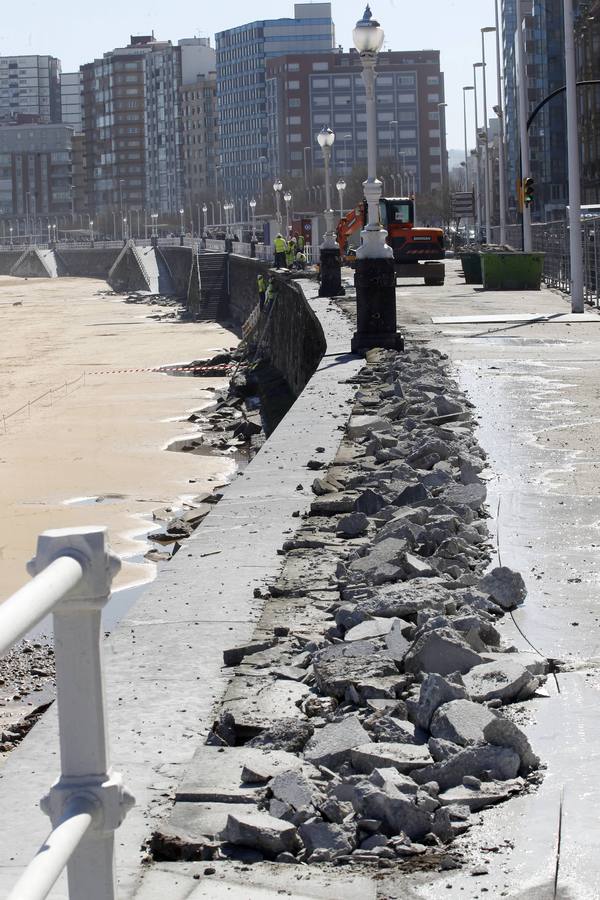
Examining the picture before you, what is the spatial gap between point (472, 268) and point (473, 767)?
3492 centimetres

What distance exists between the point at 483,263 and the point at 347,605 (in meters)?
28.4

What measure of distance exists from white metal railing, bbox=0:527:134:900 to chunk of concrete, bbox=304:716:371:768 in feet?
7.44

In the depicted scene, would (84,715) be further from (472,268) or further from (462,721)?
(472,268)

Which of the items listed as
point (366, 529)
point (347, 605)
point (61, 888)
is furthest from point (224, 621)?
point (61, 888)

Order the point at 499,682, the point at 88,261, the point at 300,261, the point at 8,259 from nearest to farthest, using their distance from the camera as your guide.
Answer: the point at 499,682 → the point at 300,261 → the point at 88,261 → the point at 8,259

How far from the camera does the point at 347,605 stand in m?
6.25

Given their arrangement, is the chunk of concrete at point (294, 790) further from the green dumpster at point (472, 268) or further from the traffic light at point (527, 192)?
the traffic light at point (527, 192)

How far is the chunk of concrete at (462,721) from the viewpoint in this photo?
14.9 ft

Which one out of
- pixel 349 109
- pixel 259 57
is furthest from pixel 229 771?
pixel 259 57

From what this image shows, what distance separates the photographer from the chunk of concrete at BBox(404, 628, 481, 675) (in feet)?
17.3

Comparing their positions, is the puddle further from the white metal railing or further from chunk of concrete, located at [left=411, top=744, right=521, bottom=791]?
the white metal railing

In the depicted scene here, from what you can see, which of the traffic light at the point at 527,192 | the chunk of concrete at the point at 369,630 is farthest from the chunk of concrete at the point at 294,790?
the traffic light at the point at 527,192

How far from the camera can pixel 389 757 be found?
4.37 metres

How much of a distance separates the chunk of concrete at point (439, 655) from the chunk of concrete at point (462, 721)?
55 cm
